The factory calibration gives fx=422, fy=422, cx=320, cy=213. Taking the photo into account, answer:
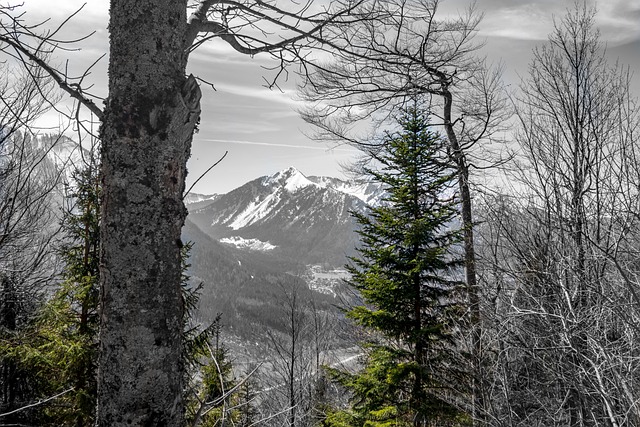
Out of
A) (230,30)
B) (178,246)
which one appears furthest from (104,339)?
(230,30)

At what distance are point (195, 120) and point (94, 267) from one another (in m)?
6.90

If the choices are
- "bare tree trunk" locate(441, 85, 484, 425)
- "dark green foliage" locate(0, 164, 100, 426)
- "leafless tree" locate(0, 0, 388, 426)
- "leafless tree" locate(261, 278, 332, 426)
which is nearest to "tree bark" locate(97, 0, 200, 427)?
"leafless tree" locate(0, 0, 388, 426)

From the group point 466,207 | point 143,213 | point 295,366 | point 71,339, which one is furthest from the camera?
point 295,366

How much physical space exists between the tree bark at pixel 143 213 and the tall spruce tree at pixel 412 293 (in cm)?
642

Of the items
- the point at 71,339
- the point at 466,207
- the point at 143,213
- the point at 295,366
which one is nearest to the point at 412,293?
the point at 466,207

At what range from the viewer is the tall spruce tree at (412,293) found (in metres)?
7.25

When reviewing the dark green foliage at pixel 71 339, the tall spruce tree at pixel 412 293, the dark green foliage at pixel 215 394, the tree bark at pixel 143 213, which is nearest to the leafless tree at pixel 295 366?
the dark green foliage at pixel 215 394

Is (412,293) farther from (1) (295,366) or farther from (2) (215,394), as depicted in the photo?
(1) (295,366)

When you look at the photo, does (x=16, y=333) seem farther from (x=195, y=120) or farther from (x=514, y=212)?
(x=514, y=212)

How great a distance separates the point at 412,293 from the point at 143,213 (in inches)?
269

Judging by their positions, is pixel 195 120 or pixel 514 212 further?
pixel 514 212

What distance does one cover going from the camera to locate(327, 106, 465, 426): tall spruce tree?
7254 millimetres

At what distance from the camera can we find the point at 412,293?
7652 mm

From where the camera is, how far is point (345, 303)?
9.87 m
